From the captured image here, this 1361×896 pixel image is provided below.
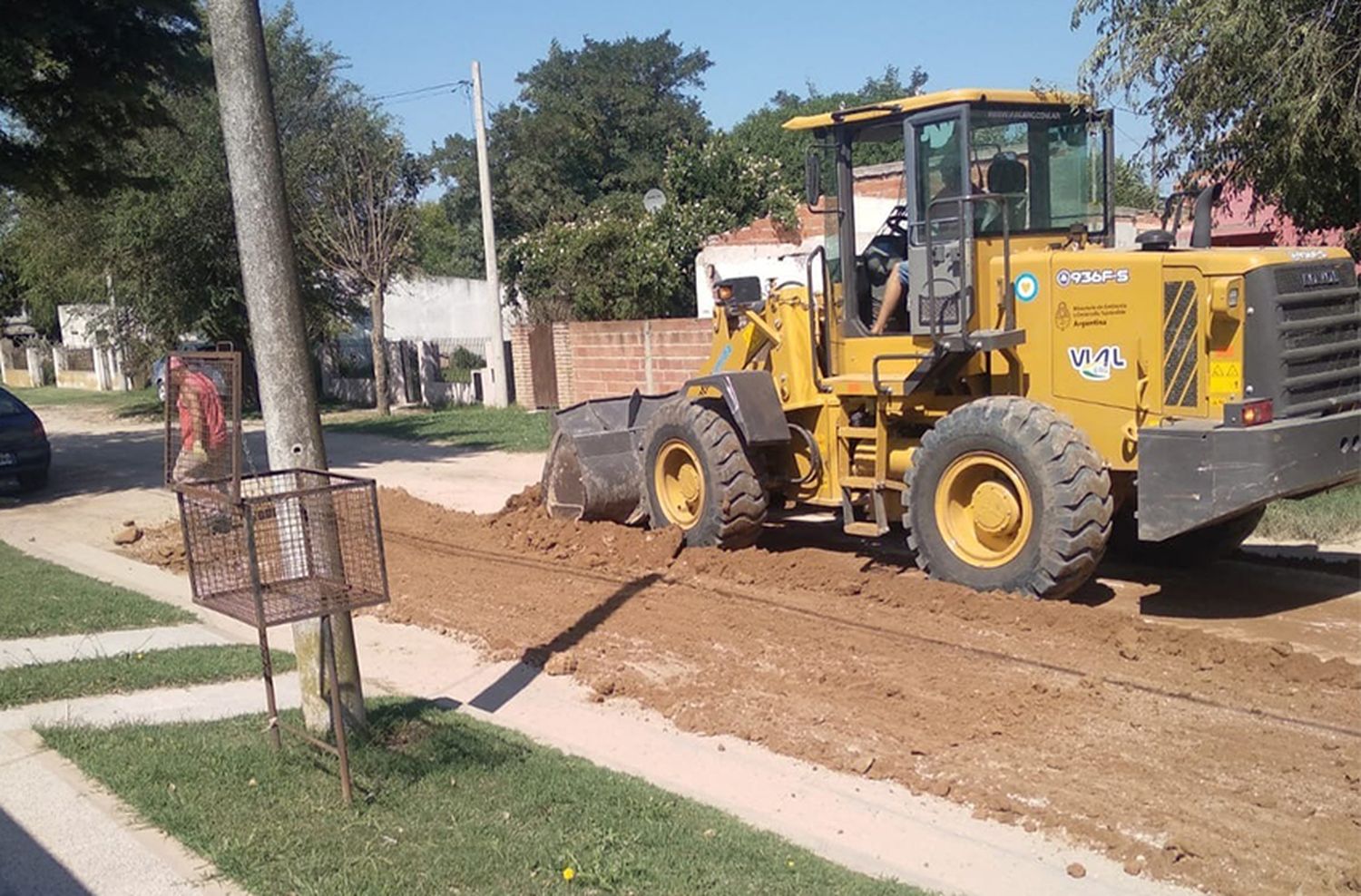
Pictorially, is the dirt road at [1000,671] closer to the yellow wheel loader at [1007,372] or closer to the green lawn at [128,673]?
the yellow wheel loader at [1007,372]

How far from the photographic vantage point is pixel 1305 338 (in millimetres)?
8133

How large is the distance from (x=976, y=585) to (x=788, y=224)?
1691 centimetres

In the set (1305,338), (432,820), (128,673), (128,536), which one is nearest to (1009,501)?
(1305,338)

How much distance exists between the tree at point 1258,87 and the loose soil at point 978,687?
4783 mm

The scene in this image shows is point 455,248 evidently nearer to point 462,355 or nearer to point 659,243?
point 462,355

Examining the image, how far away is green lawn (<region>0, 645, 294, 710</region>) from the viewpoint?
7664 mm

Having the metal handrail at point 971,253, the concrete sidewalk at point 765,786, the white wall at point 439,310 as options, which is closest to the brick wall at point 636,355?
the metal handrail at point 971,253

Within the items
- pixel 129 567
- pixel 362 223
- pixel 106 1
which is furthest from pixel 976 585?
pixel 362 223

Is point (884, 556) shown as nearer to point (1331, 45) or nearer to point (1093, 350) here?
point (1093, 350)

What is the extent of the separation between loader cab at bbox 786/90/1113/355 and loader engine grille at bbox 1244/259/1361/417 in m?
1.70

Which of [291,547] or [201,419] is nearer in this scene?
[291,547]

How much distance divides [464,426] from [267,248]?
1804cm

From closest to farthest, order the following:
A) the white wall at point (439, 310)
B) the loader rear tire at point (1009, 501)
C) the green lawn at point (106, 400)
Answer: the loader rear tire at point (1009, 501) → the green lawn at point (106, 400) → the white wall at point (439, 310)

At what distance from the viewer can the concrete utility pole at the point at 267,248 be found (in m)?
6.04
